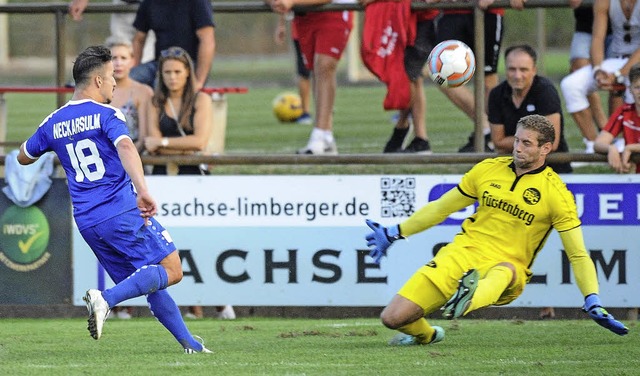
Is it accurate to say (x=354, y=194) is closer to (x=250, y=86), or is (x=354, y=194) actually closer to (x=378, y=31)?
(x=378, y=31)

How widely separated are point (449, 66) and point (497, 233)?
176cm

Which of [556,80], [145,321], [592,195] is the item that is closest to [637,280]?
[592,195]

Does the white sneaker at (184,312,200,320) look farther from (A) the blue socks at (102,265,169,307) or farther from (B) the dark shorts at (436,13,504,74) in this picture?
(B) the dark shorts at (436,13,504,74)

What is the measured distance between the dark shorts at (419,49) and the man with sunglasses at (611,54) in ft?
4.23

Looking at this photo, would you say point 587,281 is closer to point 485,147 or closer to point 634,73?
point 634,73

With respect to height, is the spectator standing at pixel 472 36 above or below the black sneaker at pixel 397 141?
above

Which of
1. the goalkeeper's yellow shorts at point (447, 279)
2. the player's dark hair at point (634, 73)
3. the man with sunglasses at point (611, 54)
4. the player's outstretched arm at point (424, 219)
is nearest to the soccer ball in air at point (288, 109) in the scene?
the man with sunglasses at point (611, 54)

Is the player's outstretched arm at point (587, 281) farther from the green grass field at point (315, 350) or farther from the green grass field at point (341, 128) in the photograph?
the green grass field at point (341, 128)

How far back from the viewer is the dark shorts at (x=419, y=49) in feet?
35.7

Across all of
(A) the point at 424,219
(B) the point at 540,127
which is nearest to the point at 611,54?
(B) the point at 540,127

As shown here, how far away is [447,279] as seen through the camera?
26.6 feet

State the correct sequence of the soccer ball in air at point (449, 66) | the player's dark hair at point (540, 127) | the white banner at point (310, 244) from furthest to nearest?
the white banner at point (310, 244) → the soccer ball in air at point (449, 66) → the player's dark hair at point (540, 127)

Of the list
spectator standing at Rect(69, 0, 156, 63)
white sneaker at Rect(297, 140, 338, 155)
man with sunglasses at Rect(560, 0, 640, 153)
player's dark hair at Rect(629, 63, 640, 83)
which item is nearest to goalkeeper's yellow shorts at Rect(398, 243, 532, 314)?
player's dark hair at Rect(629, 63, 640, 83)

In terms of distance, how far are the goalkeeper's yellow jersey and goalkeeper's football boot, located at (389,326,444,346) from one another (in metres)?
0.64
